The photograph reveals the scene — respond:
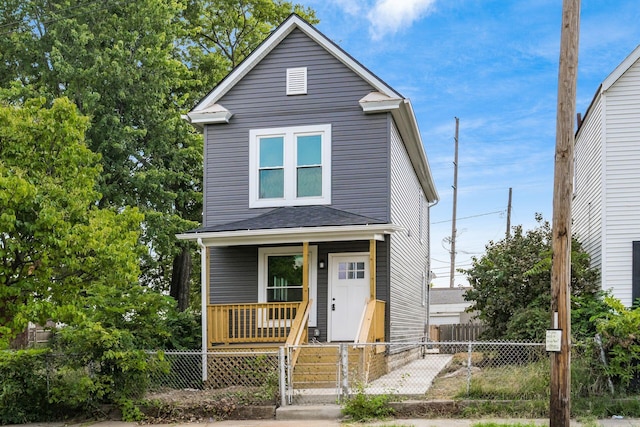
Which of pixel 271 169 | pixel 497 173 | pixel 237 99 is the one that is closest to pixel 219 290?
pixel 271 169

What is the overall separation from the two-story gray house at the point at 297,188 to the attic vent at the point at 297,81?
0.03 m

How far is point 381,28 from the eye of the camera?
999 inches

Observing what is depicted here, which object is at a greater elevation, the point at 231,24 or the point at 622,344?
the point at 231,24

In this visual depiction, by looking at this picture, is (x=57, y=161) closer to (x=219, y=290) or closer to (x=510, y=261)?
(x=219, y=290)

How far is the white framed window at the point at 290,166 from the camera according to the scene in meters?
16.4

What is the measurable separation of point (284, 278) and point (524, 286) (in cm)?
579

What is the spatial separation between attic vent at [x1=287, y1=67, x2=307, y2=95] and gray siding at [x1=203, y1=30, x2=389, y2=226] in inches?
4.6

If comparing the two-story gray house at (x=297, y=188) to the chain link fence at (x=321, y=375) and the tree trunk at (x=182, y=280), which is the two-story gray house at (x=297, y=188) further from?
the tree trunk at (x=182, y=280)

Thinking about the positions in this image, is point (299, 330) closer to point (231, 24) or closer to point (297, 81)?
point (297, 81)

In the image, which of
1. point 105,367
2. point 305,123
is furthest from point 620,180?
point 105,367

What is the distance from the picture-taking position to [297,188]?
54.2 ft

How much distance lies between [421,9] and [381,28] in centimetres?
240

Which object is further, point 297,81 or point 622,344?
point 297,81

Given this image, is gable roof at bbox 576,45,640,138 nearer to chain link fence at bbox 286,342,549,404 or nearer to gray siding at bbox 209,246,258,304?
chain link fence at bbox 286,342,549,404
